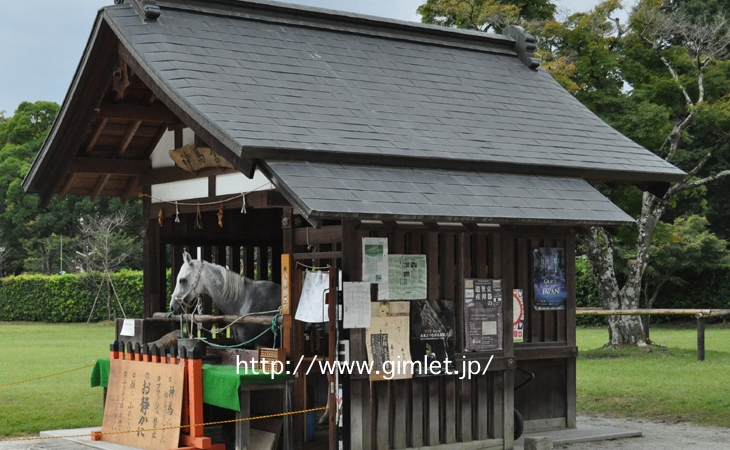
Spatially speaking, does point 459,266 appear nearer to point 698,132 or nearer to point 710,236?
point 710,236

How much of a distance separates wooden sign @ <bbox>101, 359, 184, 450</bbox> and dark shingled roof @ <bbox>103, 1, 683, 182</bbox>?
2771mm

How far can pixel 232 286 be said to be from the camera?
35.3 feet

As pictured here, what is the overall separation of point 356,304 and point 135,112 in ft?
13.0

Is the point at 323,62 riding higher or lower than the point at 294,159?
higher

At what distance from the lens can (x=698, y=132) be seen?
1361 inches

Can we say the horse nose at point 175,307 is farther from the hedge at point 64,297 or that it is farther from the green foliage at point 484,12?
the hedge at point 64,297

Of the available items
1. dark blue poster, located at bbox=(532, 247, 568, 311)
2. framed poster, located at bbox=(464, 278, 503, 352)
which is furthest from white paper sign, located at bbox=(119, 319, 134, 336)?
dark blue poster, located at bbox=(532, 247, 568, 311)

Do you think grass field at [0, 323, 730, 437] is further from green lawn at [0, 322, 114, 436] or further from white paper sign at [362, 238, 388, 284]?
white paper sign at [362, 238, 388, 284]

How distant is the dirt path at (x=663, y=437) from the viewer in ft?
34.4

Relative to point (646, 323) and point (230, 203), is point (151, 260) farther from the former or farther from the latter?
point (646, 323)

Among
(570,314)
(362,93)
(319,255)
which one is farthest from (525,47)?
(319,255)

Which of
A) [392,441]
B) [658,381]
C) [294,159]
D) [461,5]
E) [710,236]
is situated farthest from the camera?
[710,236]

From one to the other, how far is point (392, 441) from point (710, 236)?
78.0ft

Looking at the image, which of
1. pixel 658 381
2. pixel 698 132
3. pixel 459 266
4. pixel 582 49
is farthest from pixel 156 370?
pixel 698 132
